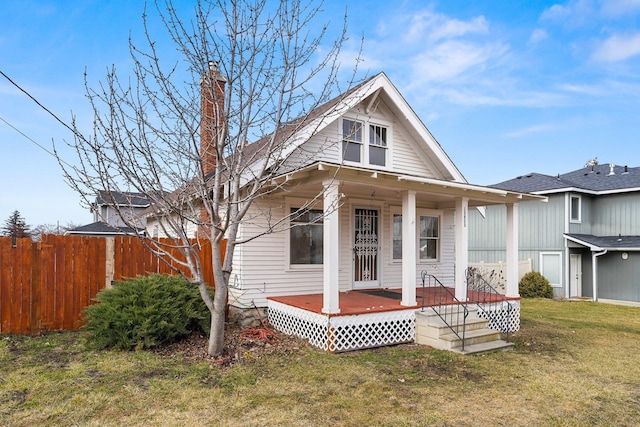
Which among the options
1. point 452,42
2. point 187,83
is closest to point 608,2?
point 452,42

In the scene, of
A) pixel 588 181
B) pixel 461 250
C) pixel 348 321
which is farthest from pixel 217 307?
pixel 588 181

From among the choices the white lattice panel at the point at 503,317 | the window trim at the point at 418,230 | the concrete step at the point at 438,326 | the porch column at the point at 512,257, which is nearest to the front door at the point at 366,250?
the window trim at the point at 418,230

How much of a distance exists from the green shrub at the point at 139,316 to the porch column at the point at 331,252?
93.1 inches

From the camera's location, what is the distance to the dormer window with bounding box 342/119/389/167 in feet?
30.9

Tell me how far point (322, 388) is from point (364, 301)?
3198mm

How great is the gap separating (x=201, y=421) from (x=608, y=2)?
49.3ft

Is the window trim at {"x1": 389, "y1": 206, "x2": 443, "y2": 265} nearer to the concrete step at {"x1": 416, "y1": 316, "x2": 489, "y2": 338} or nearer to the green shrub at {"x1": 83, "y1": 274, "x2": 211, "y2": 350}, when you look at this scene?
the concrete step at {"x1": 416, "y1": 316, "x2": 489, "y2": 338}

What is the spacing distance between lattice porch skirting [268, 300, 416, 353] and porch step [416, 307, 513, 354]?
21 cm

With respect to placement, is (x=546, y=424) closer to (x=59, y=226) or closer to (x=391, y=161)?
(x=391, y=161)

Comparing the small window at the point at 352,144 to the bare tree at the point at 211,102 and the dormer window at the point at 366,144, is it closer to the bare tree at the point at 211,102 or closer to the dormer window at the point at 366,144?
the dormer window at the point at 366,144

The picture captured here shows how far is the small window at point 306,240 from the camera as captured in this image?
892 cm

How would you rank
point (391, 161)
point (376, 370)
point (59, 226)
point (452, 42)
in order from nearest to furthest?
point (376, 370)
point (391, 161)
point (452, 42)
point (59, 226)

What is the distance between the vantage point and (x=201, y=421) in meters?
3.89

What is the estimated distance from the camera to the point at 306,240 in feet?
29.8
